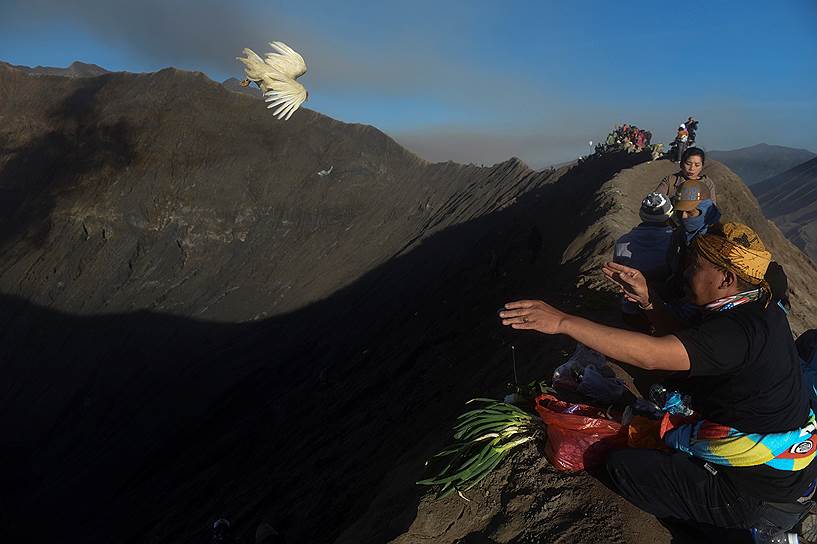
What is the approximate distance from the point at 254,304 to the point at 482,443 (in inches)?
922

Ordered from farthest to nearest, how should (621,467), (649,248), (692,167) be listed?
1. (692,167)
2. (649,248)
3. (621,467)

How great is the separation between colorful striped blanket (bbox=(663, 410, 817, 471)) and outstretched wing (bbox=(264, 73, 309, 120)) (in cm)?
311

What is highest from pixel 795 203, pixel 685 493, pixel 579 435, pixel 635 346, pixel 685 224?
pixel 685 224

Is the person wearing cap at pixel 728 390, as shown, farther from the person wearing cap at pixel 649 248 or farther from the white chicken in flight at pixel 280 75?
the white chicken in flight at pixel 280 75

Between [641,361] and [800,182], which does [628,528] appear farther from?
[800,182]

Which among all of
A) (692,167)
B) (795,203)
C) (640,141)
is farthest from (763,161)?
(692,167)

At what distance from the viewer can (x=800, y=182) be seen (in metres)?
58.7

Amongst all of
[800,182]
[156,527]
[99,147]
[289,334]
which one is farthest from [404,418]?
[800,182]

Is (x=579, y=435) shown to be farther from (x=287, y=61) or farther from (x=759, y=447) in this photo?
(x=287, y=61)

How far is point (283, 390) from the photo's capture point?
57.4 ft

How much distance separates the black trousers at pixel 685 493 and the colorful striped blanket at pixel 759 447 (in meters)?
0.12

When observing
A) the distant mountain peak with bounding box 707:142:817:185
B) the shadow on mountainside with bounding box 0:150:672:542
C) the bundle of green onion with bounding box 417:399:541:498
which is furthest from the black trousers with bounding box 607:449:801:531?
the distant mountain peak with bounding box 707:142:817:185

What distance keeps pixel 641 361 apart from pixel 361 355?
13.4 m

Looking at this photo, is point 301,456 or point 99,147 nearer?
point 301,456
